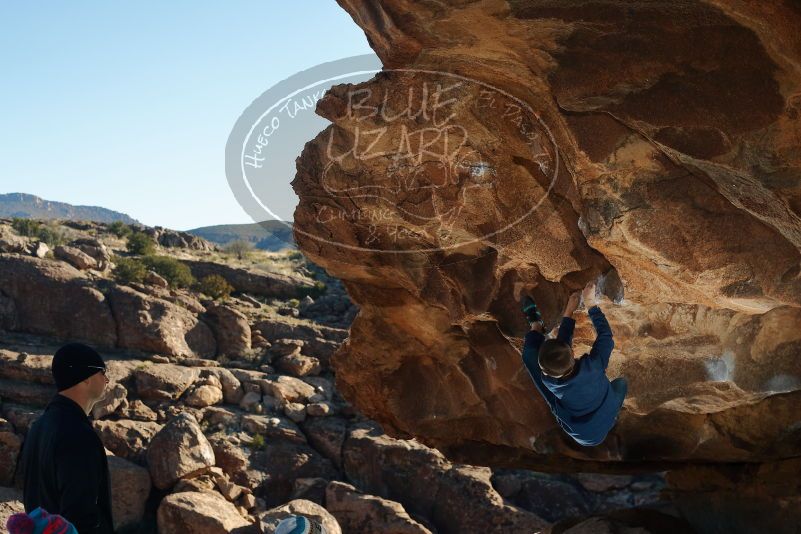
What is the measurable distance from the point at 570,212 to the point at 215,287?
22923mm

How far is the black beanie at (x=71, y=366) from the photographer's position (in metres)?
4.61

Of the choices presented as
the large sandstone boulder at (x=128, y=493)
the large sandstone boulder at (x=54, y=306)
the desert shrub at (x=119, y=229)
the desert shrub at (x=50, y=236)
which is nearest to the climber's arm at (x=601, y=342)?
the large sandstone boulder at (x=128, y=493)

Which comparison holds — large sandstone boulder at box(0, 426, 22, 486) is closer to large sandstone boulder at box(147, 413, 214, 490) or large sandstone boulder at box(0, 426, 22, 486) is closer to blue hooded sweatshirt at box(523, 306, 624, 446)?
large sandstone boulder at box(147, 413, 214, 490)

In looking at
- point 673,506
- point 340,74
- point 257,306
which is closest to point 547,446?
point 673,506

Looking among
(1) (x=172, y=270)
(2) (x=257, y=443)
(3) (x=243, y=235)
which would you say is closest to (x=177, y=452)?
(2) (x=257, y=443)

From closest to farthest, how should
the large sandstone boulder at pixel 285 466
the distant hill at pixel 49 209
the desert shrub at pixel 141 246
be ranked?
the large sandstone boulder at pixel 285 466 → the desert shrub at pixel 141 246 → the distant hill at pixel 49 209

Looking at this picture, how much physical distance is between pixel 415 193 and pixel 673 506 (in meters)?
6.45

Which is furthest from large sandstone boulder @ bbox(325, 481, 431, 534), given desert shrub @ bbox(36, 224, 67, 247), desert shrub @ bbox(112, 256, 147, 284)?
desert shrub @ bbox(36, 224, 67, 247)

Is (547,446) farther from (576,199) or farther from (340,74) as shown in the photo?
(340,74)

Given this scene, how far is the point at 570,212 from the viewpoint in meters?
7.57

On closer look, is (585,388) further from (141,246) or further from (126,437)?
(141,246)

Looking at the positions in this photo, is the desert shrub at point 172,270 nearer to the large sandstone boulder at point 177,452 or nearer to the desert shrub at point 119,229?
the desert shrub at point 119,229

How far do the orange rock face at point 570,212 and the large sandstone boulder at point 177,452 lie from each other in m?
7.73

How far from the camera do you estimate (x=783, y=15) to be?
4.45 m
